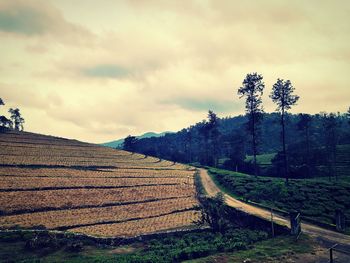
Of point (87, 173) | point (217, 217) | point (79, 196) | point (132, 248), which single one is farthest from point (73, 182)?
point (217, 217)

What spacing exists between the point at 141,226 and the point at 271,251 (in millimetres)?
15137

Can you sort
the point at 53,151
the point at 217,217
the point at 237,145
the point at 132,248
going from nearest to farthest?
the point at 132,248 → the point at 217,217 → the point at 53,151 → the point at 237,145

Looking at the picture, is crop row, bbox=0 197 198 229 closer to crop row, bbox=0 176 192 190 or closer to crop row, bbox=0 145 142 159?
crop row, bbox=0 176 192 190

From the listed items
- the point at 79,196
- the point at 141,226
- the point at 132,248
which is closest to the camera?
the point at 132,248

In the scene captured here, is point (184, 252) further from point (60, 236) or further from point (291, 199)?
point (291, 199)

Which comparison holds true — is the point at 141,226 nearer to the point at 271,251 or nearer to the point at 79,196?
the point at 79,196

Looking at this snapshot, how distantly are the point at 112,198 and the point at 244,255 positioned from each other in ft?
86.3

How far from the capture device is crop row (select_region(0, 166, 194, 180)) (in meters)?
Result: 47.8

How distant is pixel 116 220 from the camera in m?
33.7

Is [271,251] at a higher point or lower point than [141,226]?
higher

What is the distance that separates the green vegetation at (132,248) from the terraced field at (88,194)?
379 centimetres

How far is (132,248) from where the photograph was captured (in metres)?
24.3

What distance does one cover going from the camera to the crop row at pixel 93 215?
1243 inches

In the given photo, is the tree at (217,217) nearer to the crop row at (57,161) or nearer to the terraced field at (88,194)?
the terraced field at (88,194)
